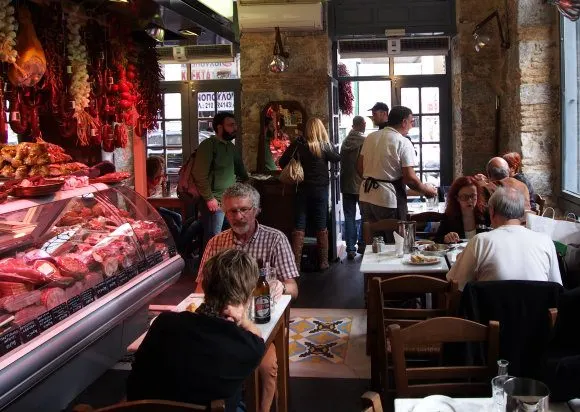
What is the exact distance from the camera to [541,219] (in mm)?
4422

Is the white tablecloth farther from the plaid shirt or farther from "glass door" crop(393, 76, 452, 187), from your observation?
"glass door" crop(393, 76, 452, 187)

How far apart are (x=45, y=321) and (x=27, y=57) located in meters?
1.84

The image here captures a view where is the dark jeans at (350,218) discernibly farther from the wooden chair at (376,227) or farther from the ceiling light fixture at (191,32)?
the ceiling light fixture at (191,32)

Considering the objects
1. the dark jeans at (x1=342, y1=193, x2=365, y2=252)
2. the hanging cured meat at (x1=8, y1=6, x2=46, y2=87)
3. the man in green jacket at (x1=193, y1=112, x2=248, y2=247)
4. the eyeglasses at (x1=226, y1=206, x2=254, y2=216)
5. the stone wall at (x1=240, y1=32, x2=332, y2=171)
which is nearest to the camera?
the eyeglasses at (x1=226, y1=206, x2=254, y2=216)

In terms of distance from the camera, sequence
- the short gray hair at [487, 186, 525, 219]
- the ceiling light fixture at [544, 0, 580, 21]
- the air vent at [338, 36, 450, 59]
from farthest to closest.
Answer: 1. the air vent at [338, 36, 450, 59]
2. the ceiling light fixture at [544, 0, 580, 21]
3. the short gray hair at [487, 186, 525, 219]

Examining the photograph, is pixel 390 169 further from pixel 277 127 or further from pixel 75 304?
pixel 75 304

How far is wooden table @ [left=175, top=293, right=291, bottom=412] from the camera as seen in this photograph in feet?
10.4

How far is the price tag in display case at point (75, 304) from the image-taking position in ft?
11.5

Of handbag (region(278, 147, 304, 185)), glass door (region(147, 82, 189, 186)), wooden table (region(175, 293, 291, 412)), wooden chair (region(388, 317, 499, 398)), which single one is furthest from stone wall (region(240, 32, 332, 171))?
wooden chair (region(388, 317, 499, 398))

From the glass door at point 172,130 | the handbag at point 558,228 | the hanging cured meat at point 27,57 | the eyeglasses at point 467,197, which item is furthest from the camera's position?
the glass door at point 172,130

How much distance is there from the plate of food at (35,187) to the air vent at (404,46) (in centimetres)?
604

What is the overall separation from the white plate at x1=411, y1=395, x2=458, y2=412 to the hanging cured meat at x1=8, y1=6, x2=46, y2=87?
3.21 meters

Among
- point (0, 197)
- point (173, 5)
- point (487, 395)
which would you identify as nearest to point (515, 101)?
point (173, 5)

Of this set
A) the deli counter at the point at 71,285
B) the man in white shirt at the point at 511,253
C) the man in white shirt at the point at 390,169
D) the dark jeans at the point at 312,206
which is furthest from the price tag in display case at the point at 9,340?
the dark jeans at the point at 312,206
